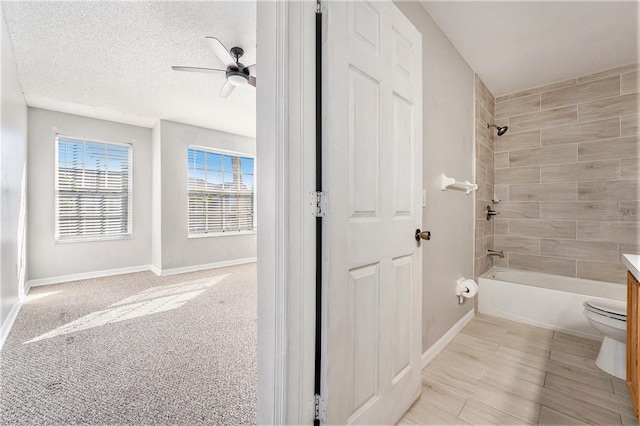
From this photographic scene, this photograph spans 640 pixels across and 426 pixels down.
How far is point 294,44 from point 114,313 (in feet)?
10.8

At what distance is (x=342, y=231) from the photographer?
1131 mm

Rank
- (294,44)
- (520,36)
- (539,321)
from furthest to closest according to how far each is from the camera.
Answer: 1. (539,321)
2. (520,36)
3. (294,44)

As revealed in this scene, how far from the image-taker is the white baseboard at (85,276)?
405cm

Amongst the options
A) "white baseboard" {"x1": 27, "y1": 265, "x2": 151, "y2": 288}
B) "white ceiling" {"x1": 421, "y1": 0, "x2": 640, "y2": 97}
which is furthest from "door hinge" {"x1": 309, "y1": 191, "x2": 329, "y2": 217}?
"white baseboard" {"x1": 27, "y1": 265, "x2": 151, "y2": 288}

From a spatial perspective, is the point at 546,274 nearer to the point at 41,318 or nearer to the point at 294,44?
the point at 294,44

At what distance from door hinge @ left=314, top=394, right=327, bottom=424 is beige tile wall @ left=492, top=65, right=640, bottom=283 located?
2.52 metres

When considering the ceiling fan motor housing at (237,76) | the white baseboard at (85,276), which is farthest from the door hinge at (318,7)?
the white baseboard at (85,276)

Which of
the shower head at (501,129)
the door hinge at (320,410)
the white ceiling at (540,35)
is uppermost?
the white ceiling at (540,35)

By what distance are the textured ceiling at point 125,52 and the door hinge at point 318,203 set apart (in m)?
1.81

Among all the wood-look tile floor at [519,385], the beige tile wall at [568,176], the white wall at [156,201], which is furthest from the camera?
the white wall at [156,201]

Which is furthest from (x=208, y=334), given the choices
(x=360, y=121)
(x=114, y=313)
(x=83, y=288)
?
(x=83, y=288)

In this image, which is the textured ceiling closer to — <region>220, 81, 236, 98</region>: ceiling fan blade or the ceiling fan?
the ceiling fan

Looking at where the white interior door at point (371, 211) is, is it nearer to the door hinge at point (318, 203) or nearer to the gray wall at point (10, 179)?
the door hinge at point (318, 203)

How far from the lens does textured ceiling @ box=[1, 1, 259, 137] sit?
2.13m
